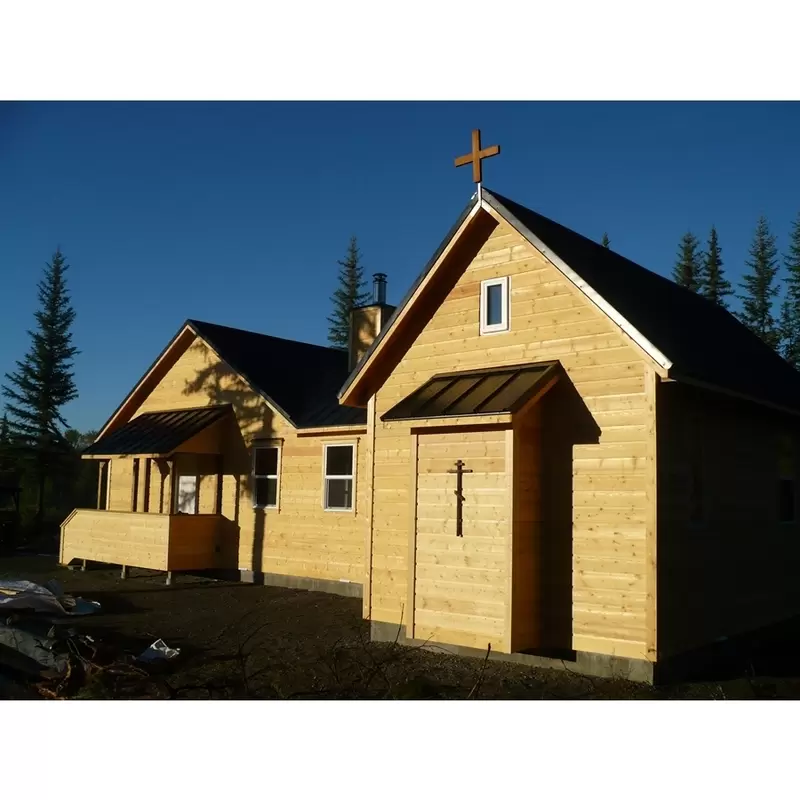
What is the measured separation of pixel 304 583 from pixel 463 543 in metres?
8.33

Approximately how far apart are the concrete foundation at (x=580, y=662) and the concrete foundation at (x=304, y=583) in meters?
5.51

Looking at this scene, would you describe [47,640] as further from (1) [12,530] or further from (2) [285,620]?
(1) [12,530]

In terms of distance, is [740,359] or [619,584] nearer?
[619,584]

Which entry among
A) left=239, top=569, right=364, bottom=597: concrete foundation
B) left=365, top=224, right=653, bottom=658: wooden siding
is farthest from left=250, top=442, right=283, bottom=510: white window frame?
left=365, top=224, right=653, bottom=658: wooden siding

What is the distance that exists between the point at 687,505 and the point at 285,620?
743 centimetres

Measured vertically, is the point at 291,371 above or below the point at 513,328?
above

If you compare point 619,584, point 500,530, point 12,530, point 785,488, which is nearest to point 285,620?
point 500,530

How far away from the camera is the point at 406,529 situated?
1242 cm

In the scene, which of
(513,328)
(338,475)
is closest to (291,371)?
(338,475)

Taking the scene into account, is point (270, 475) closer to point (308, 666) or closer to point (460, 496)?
point (308, 666)

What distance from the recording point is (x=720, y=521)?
1157cm

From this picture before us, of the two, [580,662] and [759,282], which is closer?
[580,662]

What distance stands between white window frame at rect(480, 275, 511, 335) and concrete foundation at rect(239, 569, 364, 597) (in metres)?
7.55

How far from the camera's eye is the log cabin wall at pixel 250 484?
17.8 m
